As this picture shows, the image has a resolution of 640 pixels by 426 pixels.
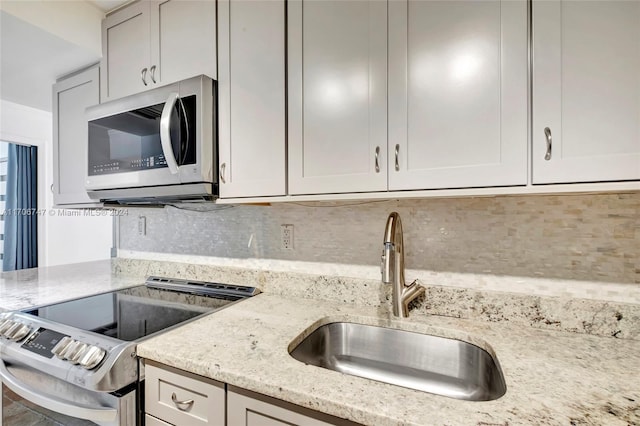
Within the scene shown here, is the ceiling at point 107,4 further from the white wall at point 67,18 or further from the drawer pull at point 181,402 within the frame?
the drawer pull at point 181,402

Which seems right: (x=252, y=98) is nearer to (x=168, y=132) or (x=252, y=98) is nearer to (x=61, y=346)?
(x=168, y=132)

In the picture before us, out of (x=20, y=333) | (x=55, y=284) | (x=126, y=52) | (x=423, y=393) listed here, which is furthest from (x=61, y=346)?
(x=126, y=52)

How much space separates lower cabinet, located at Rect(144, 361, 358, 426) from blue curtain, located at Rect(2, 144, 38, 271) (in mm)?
3181

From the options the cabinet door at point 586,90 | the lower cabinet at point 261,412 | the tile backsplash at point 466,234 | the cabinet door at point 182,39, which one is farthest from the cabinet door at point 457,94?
the cabinet door at point 182,39

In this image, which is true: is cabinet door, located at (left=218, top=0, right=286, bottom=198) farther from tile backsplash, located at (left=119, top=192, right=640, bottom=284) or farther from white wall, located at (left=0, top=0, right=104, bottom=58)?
white wall, located at (left=0, top=0, right=104, bottom=58)

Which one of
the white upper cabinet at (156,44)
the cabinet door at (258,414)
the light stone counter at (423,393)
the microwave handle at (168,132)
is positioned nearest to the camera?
the light stone counter at (423,393)

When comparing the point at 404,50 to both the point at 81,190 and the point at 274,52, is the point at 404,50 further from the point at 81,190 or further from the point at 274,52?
the point at 81,190

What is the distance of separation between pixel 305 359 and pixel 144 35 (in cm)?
162

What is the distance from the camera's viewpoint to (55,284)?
1678 millimetres

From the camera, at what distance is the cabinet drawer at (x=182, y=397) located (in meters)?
0.81

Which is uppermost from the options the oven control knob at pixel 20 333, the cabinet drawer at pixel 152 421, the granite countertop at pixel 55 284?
the granite countertop at pixel 55 284

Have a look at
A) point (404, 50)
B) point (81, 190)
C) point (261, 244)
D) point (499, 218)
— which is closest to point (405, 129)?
point (404, 50)

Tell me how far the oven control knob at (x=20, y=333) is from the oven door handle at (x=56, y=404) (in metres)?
0.11

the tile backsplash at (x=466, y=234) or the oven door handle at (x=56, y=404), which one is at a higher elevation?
the tile backsplash at (x=466, y=234)
